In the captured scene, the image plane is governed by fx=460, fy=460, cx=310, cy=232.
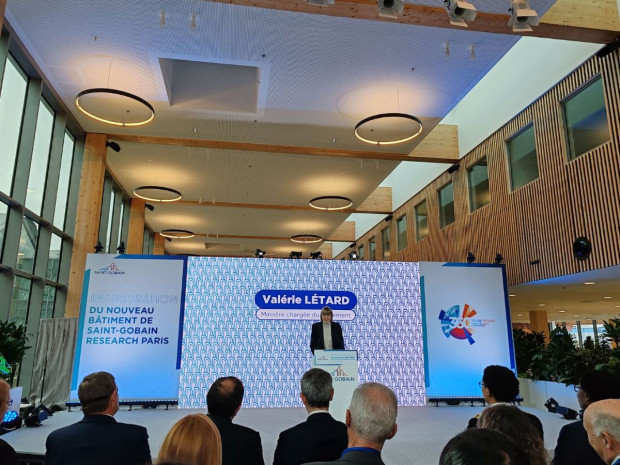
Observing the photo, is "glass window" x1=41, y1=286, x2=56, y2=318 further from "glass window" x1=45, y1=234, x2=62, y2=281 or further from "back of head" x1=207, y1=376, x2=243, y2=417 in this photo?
"back of head" x1=207, y1=376, x2=243, y2=417

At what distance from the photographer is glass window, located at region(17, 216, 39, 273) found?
7.70 metres

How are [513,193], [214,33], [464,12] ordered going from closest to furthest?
1. [464,12]
2. [214,33]
3. [513,193]

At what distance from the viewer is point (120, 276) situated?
7.73 metres

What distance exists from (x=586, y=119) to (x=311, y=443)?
7.29 metres

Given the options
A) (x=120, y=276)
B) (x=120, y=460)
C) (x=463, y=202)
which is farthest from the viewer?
(x=463, y=202)

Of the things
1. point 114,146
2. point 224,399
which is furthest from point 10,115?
point 224,399

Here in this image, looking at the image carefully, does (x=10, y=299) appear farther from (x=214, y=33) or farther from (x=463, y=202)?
(x=463, y=202)

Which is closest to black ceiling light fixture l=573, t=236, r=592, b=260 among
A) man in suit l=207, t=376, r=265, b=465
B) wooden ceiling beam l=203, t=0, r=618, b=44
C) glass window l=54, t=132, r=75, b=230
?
wooden ceiling beam l=203, t=0, r=618, b=44

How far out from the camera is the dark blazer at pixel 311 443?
251 centimetres

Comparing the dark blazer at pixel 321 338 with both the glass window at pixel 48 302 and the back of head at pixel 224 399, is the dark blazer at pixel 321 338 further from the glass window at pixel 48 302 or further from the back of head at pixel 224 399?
the glass window at pixel 48 302

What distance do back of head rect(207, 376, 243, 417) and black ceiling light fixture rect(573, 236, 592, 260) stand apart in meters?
6.69

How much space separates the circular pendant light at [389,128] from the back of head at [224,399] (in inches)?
246

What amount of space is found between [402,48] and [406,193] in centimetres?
849

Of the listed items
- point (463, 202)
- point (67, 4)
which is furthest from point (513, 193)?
point (67, 4)
